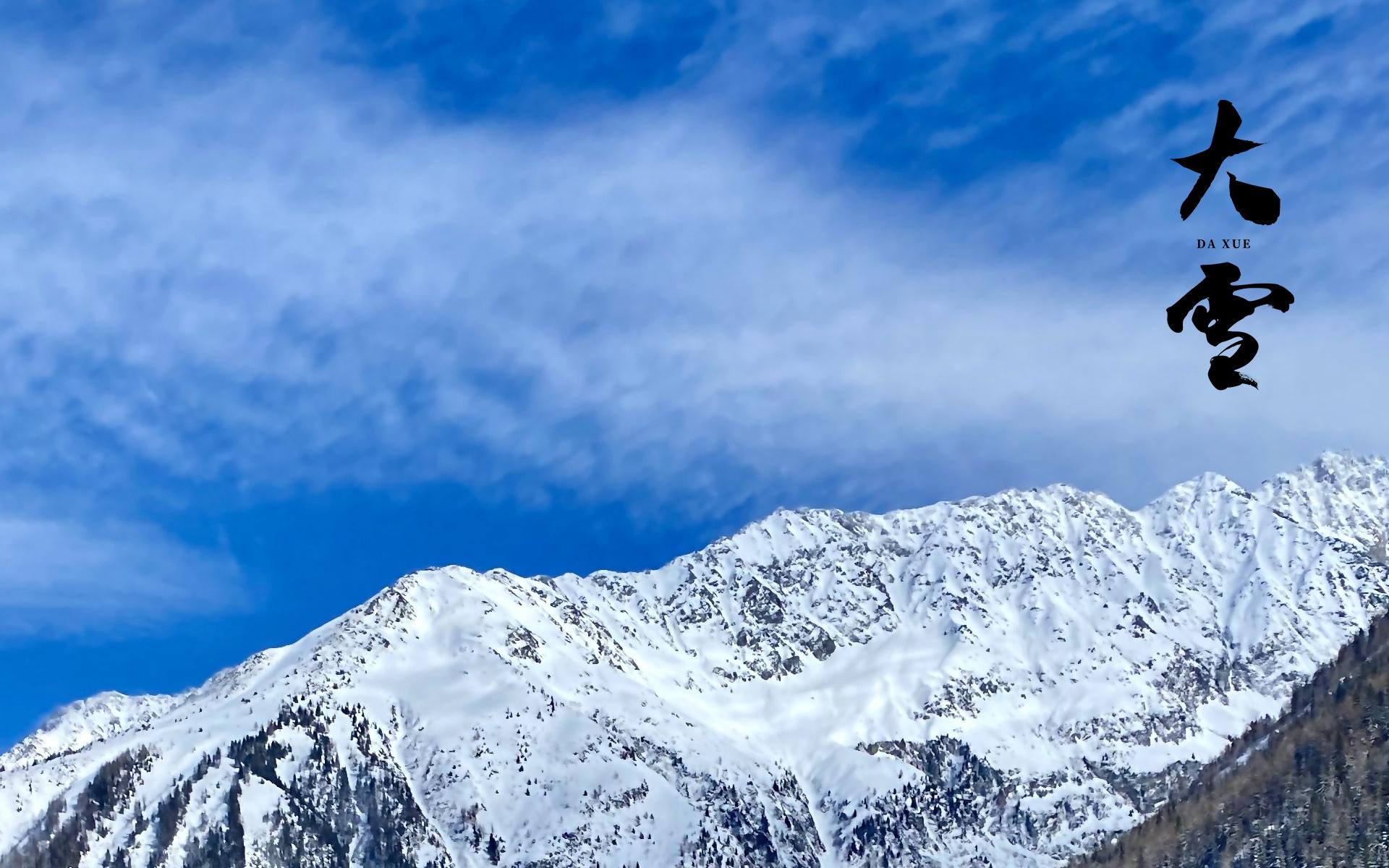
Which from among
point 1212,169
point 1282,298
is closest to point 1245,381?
point 1282,298

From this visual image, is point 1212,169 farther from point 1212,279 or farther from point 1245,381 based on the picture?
point 1245,381

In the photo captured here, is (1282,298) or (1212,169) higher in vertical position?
(1212,169)
